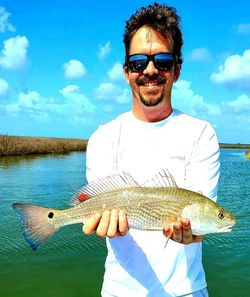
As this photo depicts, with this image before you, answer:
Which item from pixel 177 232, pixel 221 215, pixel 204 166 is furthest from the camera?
pixel 204 166

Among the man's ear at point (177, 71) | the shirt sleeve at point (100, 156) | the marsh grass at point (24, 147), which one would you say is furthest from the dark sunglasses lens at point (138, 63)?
the marsh grass at point (24, 147)

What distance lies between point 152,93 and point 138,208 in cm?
105

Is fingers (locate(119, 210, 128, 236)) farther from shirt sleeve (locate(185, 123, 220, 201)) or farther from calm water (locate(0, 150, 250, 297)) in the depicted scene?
calm water (locate(0, 150, 250, 297))

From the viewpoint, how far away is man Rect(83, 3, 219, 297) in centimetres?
319

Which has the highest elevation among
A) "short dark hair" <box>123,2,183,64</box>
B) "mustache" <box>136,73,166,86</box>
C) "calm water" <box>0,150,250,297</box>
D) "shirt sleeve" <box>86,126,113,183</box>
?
"short dark hair" <box>123,2,183,64</box>

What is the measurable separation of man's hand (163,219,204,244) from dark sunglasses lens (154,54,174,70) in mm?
1413

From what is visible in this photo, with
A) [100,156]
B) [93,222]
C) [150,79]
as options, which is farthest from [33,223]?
[150,79]

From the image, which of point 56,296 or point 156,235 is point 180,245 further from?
point 56,296

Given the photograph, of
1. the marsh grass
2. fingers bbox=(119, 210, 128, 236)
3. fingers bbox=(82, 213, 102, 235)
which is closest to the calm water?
fingers bbox=(82, 213, 102, 235)

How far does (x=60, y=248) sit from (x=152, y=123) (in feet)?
24.9

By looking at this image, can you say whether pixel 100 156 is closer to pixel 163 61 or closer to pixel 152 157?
pixel 152 157

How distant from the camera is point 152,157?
343cm

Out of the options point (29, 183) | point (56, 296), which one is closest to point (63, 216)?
point (56, 296)

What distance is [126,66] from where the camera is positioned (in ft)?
12.6
